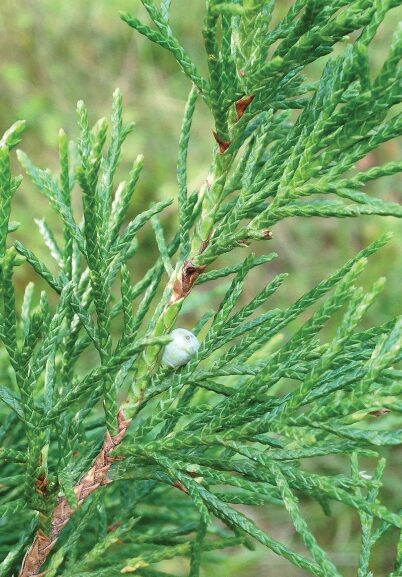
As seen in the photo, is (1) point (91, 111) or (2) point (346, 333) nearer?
(2) point (346, 333)

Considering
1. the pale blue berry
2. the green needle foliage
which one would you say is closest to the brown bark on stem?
the green needle foliage

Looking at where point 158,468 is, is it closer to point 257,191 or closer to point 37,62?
point 257,191

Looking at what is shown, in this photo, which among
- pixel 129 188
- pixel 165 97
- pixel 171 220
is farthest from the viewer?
pixel 165 97

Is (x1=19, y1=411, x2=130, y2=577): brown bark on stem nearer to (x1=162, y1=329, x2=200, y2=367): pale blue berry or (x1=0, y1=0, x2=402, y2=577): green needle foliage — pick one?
(x1=0, y1=0, x2=402, y2=577): green needle foliage

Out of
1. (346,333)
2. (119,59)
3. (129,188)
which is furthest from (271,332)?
(119,59)

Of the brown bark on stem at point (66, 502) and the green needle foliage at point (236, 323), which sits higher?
the green needle foliage at point (236, 323)

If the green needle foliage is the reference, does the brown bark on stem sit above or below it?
below

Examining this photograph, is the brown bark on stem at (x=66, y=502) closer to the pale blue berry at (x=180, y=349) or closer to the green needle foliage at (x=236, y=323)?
the green needle foliage at (x=236, y=323)

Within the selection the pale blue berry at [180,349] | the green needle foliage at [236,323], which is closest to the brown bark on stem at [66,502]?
the green needle foliage at [236,323]
